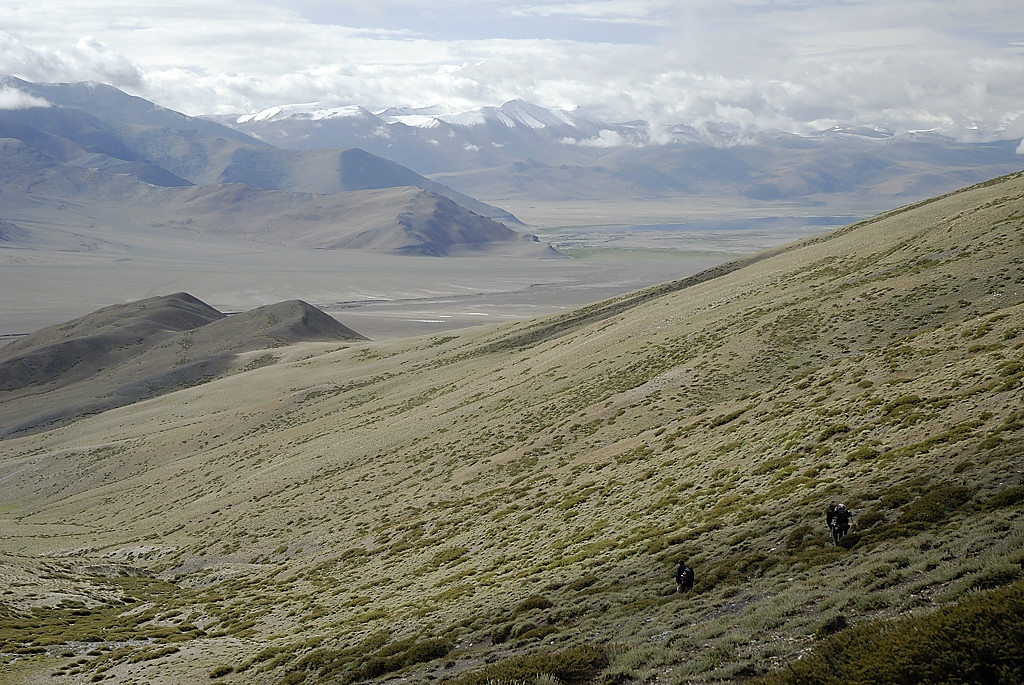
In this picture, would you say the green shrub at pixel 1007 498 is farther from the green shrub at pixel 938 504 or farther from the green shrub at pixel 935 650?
the green shrub at pixel 935 650

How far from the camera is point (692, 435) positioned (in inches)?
1319

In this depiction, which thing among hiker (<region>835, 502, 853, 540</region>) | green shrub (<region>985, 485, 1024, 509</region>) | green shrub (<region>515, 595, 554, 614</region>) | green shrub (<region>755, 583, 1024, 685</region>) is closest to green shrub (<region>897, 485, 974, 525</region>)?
green shrub (<region>985, 485, 1024, 509</region>)

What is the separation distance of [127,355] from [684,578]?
143335 millimetres

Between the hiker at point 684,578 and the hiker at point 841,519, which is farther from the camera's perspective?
the hiker at point 684,578

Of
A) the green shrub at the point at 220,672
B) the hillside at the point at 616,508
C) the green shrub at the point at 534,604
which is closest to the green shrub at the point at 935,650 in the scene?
the hillside at the point at 616,508

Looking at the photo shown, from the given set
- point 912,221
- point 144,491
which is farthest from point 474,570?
point 912,221

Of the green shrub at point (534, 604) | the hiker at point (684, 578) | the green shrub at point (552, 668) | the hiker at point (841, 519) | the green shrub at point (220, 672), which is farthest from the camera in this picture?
the green shrub at point (220, 672)

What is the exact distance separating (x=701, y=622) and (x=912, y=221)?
5402 cm

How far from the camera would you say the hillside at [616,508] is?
1630 centimetres

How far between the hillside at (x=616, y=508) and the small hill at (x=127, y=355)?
4509cm

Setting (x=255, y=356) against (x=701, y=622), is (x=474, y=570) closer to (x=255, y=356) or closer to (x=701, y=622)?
(x=701, y=622)

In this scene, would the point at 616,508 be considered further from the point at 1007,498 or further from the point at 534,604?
the point at 1007,498

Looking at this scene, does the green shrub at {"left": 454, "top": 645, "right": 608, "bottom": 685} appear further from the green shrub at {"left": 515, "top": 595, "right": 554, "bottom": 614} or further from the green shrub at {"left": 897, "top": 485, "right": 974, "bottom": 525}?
the green shrub at {"left": 897, "top": 485, "right": 974, "bottom": 525}

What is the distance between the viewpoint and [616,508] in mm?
28828
